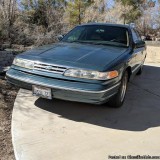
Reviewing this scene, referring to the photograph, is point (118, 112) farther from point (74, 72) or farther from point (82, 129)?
point (74, 72)

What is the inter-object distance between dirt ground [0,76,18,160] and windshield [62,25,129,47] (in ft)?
5.29

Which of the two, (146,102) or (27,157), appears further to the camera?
(146,102)

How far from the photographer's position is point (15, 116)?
453 centimetres

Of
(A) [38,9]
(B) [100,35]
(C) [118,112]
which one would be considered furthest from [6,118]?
(A) [38,9]

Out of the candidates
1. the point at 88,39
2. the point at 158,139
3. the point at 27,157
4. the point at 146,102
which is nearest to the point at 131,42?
the point at 88,39

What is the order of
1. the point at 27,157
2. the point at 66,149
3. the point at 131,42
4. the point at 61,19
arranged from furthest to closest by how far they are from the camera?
the point at 61,19, the point at 131,42, the point at 66,149, the point at 27,157

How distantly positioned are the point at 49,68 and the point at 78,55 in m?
0.57

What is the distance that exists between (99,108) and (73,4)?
725 inches

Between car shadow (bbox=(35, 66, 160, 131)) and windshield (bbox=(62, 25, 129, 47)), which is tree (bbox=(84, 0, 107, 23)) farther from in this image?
car shadow (bbox=(35, 66, 160, 131))

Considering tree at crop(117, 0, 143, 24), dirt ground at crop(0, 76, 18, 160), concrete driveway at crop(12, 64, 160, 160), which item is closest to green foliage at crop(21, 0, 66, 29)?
tree at crop(117, 0, 143, 24)

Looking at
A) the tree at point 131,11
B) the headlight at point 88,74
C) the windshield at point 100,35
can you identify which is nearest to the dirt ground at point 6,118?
the headlight at point 88,74

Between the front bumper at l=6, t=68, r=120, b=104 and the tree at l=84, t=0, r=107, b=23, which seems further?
the tree at l=84, t=0, r=107, b=23

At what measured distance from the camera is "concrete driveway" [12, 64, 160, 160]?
3613 mm

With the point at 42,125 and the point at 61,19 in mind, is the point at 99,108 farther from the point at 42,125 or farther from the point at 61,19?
the point at 61,19
